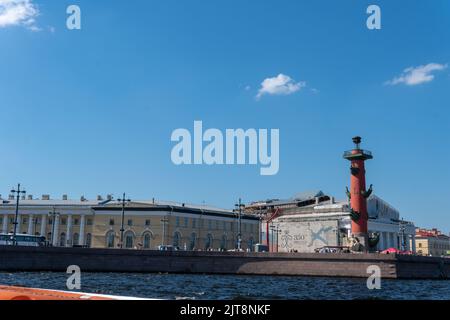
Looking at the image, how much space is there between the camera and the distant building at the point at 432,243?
108m

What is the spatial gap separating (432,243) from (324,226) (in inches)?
2016

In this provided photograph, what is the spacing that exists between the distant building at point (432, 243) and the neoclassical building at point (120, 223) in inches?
1956

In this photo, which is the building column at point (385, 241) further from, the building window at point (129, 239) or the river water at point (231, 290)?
the river water at point (231, 290)

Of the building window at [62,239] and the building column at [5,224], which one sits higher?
the building column at [5,224]

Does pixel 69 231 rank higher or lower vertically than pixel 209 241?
higher

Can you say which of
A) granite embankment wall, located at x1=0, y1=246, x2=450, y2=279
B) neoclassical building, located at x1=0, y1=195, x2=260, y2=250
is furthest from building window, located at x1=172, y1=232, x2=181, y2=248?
granite embankment wall, located at x1=0, y1=246, x2=450, y2=279

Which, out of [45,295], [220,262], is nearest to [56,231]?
[220,262]

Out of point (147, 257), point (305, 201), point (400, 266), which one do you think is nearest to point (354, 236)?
point (400, 266)

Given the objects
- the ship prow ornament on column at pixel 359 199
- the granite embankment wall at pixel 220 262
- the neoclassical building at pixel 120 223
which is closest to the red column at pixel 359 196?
the ship prow ornament on column at pixel 359 199

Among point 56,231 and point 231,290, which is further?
point 56,231

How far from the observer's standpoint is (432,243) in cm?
11012

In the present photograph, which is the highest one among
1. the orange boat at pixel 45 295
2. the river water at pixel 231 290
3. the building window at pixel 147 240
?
the building window at pixel 147 240

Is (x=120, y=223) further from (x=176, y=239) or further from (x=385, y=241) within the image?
(x=385, y=241)
